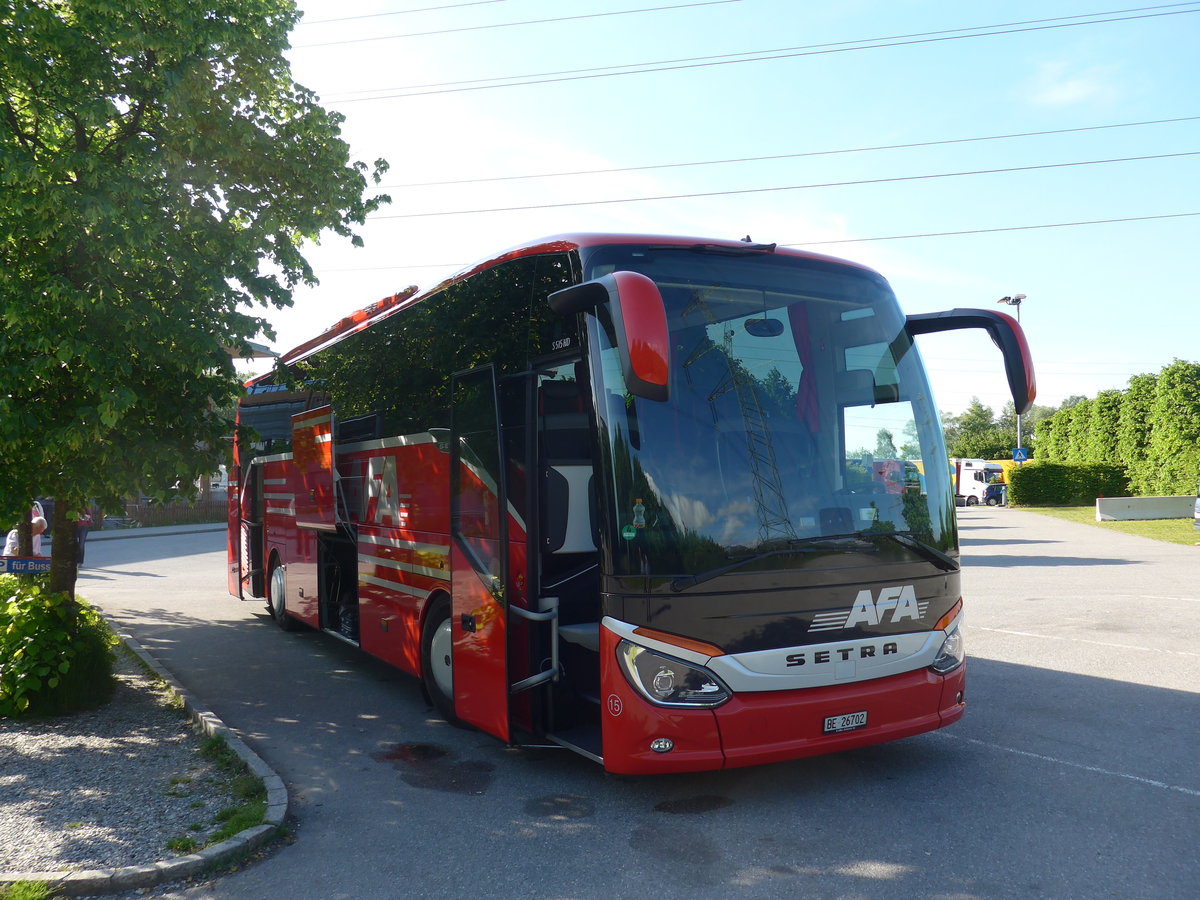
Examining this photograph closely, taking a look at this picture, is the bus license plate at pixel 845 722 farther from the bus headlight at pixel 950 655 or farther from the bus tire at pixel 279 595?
the bus tire at pixel 279 595

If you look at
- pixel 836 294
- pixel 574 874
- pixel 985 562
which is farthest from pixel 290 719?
pixel 985 562

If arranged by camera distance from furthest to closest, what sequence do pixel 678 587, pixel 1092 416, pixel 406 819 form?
pixel 1092 416 < pixel 406 819 < pixel 678 587

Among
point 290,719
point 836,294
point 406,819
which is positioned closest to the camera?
point 406,819

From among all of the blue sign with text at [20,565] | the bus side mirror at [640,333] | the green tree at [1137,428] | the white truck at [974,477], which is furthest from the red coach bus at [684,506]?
the white truck at [974,477]

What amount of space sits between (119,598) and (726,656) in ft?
43.7

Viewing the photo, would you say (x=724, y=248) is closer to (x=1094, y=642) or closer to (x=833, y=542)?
(x=833, y=542)

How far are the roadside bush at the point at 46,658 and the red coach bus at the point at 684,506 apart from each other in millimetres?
2780

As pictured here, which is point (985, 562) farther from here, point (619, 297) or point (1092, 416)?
point (1092, 416)

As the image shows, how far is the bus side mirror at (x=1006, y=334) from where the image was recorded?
6004mm

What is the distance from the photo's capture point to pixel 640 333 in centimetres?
440

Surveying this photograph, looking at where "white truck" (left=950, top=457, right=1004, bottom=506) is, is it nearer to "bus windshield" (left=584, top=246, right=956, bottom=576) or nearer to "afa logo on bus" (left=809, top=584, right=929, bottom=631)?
"bus windshield" (left=584, top=246, right=956, bottom=576)

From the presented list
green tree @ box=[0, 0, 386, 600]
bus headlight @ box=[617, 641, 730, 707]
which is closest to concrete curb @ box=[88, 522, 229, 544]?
green tree @ box=[0, 0, 386, 600]

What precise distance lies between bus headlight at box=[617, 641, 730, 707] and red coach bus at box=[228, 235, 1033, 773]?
12mm

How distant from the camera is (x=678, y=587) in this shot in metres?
4.86
